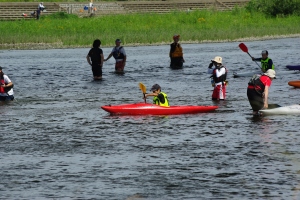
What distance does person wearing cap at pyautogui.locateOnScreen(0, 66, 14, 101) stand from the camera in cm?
2730

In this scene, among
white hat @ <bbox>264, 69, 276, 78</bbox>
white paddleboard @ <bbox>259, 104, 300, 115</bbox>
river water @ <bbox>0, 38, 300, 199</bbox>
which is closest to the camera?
river water @ <bbox>0, 38, 300, 199</bbox>

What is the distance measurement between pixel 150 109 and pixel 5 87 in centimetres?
560

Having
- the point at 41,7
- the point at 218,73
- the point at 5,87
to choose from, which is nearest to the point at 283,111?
the point at 218,73

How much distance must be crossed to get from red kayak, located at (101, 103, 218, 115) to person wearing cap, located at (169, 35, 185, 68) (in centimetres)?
1351

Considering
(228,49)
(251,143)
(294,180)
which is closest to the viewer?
(294,180)

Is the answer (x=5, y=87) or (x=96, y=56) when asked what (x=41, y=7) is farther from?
(x=5, y=87)

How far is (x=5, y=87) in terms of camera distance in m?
27.8

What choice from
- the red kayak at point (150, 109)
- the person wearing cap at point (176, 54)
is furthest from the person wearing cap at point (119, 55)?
the red kayak at point (150, 109)

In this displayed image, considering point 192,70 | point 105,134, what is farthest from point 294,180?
point 192,70

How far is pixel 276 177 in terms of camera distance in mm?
16250

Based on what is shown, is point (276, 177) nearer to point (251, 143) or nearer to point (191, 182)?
point (191, 182)

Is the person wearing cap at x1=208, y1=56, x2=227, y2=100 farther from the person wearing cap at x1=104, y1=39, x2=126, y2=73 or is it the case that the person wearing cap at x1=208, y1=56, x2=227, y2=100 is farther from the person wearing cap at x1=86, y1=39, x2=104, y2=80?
the person wearing cap at x1=104, y1=39, x2=126, y2=73

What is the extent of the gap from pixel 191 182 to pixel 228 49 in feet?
141

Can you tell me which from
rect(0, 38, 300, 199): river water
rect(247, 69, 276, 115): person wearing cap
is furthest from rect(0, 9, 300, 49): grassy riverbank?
rect(247, 69, 276, 115): person wearing cap
